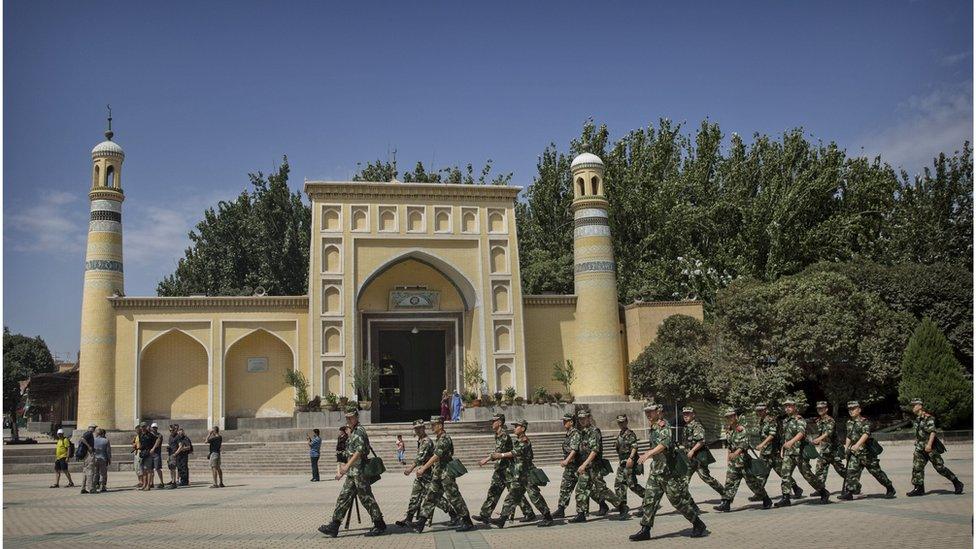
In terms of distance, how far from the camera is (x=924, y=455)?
1166cm

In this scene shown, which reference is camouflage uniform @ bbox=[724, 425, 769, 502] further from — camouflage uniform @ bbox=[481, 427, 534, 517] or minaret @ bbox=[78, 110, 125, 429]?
minaret @ bbox=[78, 110, 125, 429]

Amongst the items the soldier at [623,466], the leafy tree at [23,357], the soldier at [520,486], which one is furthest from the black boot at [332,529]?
the leafy tree at [23,357]

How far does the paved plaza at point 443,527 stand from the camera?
356 inches

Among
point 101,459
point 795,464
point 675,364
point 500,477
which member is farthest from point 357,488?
point 675,364

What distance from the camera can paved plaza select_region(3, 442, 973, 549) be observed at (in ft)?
29.7

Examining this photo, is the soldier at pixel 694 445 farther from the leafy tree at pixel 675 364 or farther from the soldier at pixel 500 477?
the leafy tree at pixel 675 364

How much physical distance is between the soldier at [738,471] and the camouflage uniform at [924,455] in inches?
82.1

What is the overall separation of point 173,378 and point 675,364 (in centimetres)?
1510

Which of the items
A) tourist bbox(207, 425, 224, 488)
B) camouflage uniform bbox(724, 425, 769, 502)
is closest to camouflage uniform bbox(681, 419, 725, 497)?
camouflage uniform bbox(724, 425, 769, 502)

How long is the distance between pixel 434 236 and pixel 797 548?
71.5ft

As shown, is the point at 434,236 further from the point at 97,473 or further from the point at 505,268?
the point at 97,473

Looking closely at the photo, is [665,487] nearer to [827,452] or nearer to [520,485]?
[520,485]

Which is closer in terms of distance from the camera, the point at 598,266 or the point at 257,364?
the point at 257,364

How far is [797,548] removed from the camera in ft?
27.0
